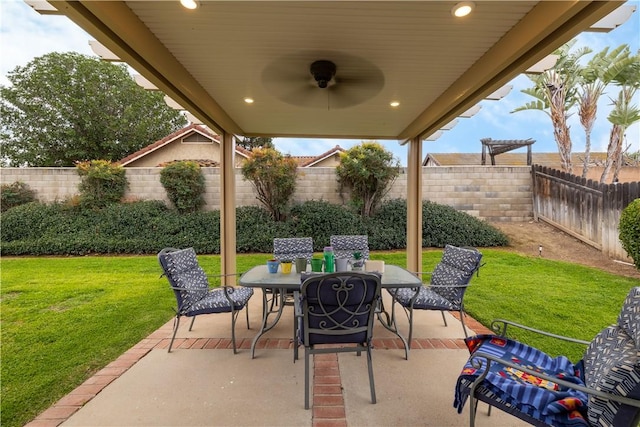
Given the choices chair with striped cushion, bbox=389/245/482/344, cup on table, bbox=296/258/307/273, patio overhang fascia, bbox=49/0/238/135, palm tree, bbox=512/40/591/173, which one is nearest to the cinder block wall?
palm tree, bbox=512/40/591/173

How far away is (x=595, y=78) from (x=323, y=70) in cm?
899

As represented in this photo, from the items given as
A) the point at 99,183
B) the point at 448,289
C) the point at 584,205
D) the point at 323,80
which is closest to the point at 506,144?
the point at 584,205

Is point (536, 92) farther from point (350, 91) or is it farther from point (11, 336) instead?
point (11, 336)

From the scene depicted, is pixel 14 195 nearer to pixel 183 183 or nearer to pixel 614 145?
pixel 183 183

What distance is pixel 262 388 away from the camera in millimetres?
2100

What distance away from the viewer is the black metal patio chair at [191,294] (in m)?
2.61

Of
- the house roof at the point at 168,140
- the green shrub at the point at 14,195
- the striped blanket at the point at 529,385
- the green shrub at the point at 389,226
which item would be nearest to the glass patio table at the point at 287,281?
the striped blanket at the point at 529,385

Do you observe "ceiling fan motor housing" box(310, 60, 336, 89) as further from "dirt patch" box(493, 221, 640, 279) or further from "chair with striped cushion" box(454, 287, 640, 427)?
"dirt patch" box(493, 221, 640, 279)

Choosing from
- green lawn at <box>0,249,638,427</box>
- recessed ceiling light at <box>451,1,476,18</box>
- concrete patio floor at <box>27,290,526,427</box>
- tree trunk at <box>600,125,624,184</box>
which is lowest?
concrete patio floor at <box>27,290,526,427</box>

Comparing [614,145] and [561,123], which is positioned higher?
[561,123]

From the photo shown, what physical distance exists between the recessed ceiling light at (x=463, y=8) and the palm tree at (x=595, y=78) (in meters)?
7.45

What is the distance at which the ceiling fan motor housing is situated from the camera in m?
2.46

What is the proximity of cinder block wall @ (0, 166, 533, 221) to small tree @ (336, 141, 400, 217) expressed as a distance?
1.18 ft

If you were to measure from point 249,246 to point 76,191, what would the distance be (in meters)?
4.87
